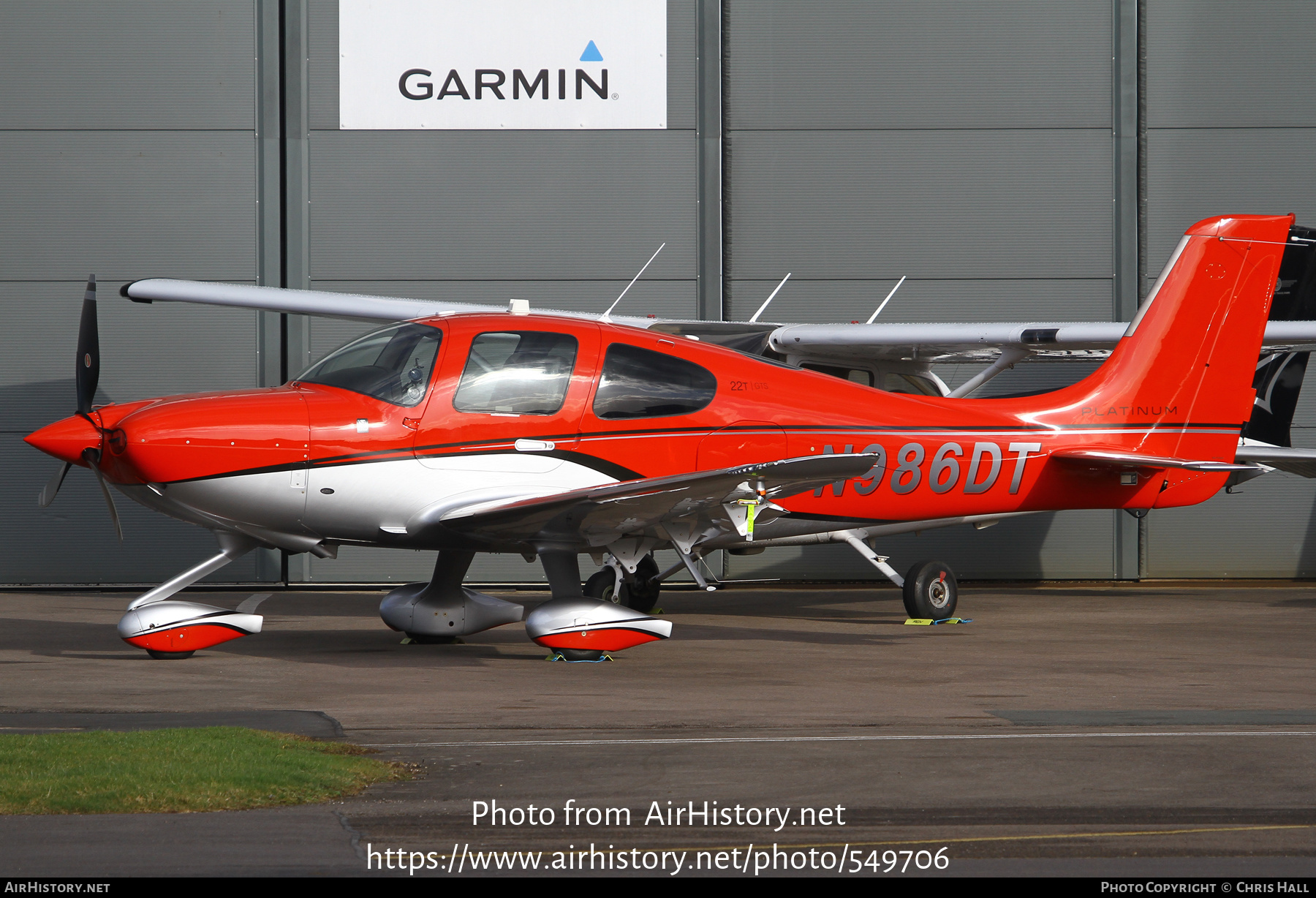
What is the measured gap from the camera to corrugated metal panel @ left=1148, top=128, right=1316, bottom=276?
16.3m

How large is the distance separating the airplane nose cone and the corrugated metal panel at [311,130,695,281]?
8137 mm

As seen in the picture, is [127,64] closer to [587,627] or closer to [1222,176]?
[587,627]

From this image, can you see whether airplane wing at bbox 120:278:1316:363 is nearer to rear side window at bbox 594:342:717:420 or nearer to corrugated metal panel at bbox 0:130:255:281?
corrugated metal panel at bbox 0:130:255:281

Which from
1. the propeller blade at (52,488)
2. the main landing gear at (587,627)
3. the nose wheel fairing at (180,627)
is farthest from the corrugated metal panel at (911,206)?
the propeller blade at (52,488)

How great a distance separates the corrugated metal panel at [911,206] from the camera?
16188 millimetres

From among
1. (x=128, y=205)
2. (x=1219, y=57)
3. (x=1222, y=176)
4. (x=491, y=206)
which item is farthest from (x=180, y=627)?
(x=1219, y=57)

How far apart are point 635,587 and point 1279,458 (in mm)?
6350

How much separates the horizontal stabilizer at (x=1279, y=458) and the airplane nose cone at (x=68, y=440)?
33.4ft

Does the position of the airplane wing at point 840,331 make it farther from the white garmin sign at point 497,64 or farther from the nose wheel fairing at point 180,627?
the nose wheel fairing at point 180,627

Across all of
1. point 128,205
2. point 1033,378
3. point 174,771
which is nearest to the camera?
point 174,771

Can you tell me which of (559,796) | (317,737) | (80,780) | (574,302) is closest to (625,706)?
(317,737)

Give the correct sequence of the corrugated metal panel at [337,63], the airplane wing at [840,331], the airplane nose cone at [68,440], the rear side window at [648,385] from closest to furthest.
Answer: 1. the airplane nose cone at [68,440]
2. the rear side window at [648,385]
3. the airplane wing at [840,331]
4. the corrugated metal panel at [337,63]

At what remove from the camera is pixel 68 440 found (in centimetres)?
786

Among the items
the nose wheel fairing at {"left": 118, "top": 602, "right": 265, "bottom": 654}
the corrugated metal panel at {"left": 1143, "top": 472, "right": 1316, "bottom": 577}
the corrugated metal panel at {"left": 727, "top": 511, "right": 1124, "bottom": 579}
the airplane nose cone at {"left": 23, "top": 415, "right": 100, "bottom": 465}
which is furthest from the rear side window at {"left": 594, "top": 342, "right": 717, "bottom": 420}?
the corrugated metal panel at {"left": 1143, "top": 472, "right": 1316, "bottom": 577}
